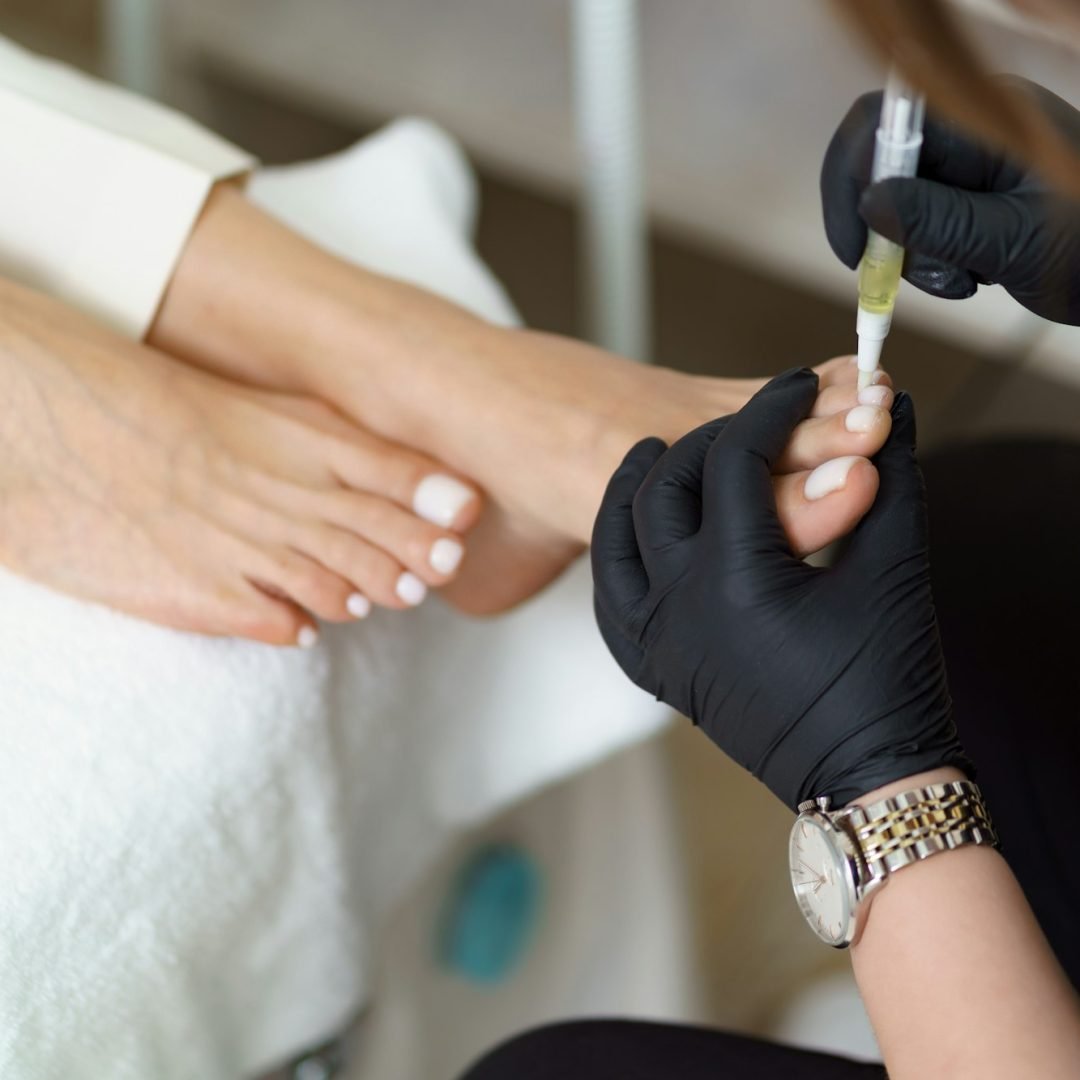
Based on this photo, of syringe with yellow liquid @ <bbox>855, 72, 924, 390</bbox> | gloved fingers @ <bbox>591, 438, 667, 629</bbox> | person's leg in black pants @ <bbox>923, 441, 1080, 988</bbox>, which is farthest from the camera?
person's leg in black pants @ <bbox>923, 441, 1080, 988</bbox>

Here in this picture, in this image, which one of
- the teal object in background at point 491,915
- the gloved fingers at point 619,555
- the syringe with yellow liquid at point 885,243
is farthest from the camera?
the teal object in background at point 491,915

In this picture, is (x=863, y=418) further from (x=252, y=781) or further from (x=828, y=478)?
(x=252, y=781)

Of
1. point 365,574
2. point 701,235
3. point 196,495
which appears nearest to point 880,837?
point 365,574

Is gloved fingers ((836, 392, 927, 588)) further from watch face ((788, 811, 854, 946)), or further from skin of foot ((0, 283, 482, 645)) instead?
skin of foot ((0, 283, 482, 645))

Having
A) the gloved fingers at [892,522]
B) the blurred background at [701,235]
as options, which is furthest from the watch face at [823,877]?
the blurred background at [701,235]

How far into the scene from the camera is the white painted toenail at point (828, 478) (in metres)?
0.59

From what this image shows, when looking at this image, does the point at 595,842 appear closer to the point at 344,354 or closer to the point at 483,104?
the point at 344,354

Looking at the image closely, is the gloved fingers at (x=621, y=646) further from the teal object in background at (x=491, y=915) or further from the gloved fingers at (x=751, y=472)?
the teal object in background at (x=491, y=915)

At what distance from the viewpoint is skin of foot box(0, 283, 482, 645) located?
0.74m

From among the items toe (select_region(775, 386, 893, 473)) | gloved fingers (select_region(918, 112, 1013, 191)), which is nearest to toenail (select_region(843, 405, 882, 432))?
toe (select_region(775, 386, 893, 473))

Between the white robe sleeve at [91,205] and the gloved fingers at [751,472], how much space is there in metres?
0.43

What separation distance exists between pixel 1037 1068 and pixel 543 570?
433mm

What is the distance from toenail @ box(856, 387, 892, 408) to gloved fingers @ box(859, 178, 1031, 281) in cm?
7

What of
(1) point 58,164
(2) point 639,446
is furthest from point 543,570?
(1) point 58,164
